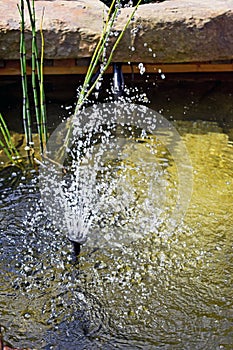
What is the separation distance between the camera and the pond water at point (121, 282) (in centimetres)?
170

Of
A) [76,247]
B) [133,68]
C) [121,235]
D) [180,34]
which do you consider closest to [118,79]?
[133,68]

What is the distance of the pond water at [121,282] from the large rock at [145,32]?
94 cm

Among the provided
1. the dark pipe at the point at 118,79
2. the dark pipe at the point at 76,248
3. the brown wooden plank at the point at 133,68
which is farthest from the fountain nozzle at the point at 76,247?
the brown wooden plank at the point at 133,68

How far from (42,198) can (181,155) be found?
0.89 metres

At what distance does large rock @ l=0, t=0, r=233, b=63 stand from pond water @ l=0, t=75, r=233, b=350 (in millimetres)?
944

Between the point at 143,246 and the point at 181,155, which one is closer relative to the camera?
the point at 143,246

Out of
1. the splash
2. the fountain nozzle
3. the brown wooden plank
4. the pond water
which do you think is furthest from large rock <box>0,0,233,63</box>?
the fountain nozzle

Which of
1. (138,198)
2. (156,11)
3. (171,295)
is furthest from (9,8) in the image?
(171,295)

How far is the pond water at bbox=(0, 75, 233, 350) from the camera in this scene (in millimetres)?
1700

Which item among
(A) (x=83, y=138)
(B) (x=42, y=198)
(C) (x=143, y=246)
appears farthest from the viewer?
(A) (x=83, y=138)

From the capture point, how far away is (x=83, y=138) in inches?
120

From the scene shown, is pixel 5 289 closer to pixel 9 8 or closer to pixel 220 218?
pixel 220 218

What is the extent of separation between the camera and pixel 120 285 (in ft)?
6.37

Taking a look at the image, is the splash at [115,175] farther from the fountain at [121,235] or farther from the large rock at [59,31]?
the large rock at [59,31]
